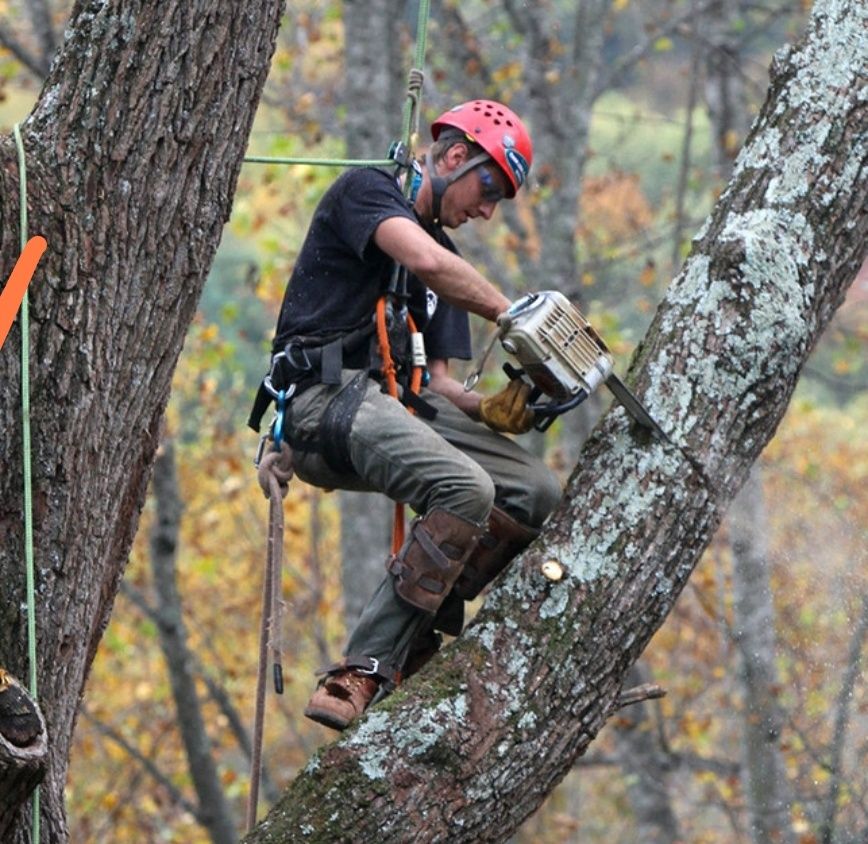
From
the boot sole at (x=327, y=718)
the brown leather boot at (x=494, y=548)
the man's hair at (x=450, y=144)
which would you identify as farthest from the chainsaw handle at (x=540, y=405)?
the boot sole at (x=327, y=718)

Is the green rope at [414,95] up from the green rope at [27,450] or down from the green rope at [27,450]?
up

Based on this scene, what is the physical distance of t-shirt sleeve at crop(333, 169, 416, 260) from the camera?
4008 millimetres

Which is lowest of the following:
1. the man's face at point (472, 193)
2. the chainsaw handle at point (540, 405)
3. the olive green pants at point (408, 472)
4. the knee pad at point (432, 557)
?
the knee pad at point (432, 557)

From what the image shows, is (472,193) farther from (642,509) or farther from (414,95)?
(642,509)

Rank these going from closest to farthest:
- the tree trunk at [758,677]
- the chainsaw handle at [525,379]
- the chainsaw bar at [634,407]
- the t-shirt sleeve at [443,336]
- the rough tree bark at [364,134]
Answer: the chainsaw bar at [634,407] < the chainsaw handle at [525,379] < the t-shirt sleeve at [443,336] < the tree trunk at [758,677] < the rough tree bark at [364,134]

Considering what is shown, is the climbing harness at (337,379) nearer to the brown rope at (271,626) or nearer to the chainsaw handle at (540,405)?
the brown rope at (271,626)

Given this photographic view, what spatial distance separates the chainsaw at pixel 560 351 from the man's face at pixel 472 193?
2.00 feet

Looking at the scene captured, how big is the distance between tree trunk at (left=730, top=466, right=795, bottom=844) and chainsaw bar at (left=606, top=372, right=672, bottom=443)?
4779 millimetres

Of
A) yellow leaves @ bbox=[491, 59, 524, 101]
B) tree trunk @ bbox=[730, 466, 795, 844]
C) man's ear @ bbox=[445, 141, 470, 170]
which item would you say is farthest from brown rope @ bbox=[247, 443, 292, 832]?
yellow leaves @ bbox=[491, 59, 524, 101]

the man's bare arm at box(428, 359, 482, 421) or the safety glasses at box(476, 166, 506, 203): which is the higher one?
the safety glasses at box(476, 166, 506, 203)

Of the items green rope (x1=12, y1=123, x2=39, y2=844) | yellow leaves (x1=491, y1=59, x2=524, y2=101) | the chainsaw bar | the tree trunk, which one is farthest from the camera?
yellow leaves (x1=491, y1=59, x2=524, y2=101)

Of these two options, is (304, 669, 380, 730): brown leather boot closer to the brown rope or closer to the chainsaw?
the brown rope

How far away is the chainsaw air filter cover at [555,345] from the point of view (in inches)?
148

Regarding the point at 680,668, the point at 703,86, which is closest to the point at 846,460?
the point at 680,668
